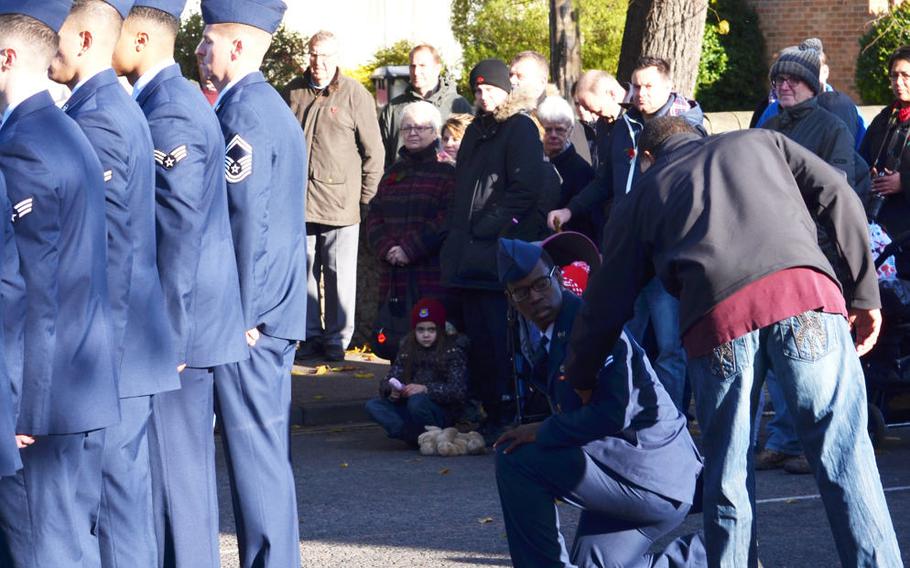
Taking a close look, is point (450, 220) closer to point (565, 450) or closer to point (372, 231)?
point (372, 231)

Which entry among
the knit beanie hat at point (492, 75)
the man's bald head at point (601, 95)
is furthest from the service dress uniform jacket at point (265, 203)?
the man's bald head at point (601, 95)

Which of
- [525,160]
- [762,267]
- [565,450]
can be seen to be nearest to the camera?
[762,267]

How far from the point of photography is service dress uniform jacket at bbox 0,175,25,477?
12.8 feet

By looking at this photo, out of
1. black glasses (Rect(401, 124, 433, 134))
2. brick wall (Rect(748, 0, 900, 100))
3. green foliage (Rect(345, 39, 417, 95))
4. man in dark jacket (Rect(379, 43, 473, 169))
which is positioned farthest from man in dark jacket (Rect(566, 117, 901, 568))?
brick wall (Rect(748, 0, 900, 100))

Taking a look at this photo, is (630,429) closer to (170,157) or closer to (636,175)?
(170,157)

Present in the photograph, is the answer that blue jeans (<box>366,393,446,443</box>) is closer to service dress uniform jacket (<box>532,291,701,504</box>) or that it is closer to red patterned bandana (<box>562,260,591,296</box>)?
red patterned bandana (<box>562,260,591,296</box>)

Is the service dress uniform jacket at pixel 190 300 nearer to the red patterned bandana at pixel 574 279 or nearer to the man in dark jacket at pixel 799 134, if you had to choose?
the red patterned bandana at pixel 574 279

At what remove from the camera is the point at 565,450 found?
217 inches

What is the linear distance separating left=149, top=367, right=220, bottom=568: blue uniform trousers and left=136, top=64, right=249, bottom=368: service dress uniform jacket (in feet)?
0.49

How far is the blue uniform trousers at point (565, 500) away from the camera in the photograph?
5.48 meters

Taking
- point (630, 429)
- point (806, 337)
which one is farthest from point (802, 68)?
point (806, 337)

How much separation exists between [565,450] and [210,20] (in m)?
2.02

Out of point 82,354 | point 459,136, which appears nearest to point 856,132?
point 459,136

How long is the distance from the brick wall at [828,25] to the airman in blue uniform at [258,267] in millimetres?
20380
